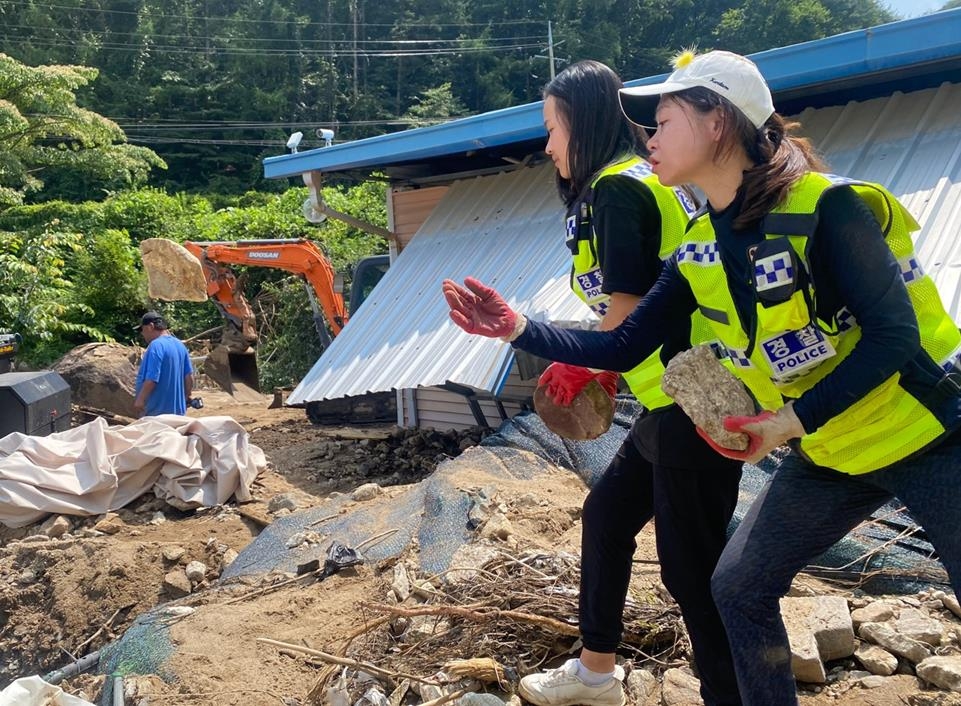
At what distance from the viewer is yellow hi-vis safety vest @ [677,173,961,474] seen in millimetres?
1854

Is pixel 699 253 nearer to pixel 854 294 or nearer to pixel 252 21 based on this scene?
pixel 854 294

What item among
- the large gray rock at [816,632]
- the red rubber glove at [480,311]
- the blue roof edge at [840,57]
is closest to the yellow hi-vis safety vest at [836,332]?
the red rubber glove at [480,311]

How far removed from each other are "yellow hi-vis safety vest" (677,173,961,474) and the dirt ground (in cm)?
129

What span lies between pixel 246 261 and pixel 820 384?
1187 centimetres

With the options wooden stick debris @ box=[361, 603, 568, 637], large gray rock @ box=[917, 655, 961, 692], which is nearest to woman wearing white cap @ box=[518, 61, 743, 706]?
wooden stick debris @ box=[361, 603, 568, 637]

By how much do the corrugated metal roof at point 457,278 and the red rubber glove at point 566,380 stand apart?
132 inches

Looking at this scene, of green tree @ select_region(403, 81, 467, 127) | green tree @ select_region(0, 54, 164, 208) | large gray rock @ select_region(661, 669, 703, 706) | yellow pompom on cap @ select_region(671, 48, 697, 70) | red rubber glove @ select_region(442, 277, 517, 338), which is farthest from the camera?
green tree @ select_region(403, 81, 467, 127)

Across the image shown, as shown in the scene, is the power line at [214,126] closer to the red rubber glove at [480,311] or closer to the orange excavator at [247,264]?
the orange excavator at [247,264]

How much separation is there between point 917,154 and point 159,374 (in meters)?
6.36

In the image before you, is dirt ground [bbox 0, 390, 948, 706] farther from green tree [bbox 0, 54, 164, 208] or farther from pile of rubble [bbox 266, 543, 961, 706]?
green tree [bbox 0, 54, 164, 208]

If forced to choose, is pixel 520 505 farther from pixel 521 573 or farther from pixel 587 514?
pixel 587 514

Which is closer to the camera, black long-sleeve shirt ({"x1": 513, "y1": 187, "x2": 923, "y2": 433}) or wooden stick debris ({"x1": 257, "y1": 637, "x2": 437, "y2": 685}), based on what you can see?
black long-sleeve shirt ({"x1": 513, "y1": 187, "x2": 923, "y2": 433})

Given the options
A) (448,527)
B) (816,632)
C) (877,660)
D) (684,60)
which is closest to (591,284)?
(684,60)

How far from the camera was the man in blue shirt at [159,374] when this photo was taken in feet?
26.9
